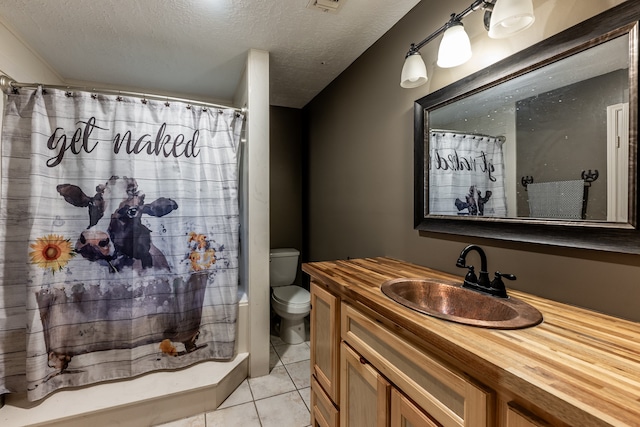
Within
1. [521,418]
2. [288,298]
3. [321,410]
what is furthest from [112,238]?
[521,418]

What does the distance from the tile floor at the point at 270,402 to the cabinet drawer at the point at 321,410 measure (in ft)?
0.54

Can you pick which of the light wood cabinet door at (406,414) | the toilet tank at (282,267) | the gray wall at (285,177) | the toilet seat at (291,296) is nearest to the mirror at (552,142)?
the light wood cabinet door at (406,414)

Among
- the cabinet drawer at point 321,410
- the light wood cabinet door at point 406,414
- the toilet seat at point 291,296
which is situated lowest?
the cabinet drawer at point 321,410

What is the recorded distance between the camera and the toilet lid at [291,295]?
2328mm

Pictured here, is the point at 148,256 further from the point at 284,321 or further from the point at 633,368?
the point at 633,368

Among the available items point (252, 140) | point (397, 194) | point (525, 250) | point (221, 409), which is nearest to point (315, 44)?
point (252, 140)

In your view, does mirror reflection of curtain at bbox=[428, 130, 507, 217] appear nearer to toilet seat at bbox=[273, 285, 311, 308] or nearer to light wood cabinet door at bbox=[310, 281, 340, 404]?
light wood cabinet door at bbox=[310, 281, 340, 404]

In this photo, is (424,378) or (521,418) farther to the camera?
(424,378)

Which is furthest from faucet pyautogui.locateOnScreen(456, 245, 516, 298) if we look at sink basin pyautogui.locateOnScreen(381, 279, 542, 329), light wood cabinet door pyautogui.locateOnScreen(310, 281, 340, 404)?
light wood cabinet door pyautogui.locateOnScreen(310, 281, 340, 404)

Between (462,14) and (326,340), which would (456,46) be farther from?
(326,340)

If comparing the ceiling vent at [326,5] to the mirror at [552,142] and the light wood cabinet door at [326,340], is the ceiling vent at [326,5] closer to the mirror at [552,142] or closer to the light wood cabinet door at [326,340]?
the mirror at [552,142]

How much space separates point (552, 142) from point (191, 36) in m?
2.04

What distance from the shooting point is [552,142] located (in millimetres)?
966

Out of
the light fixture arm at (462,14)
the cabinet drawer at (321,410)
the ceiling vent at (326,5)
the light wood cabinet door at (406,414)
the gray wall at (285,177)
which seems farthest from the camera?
the gray wall at (285,177)
